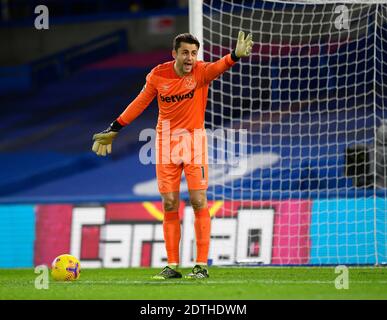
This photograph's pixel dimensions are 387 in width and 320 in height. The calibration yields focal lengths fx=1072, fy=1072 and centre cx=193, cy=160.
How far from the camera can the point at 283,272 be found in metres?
9.12

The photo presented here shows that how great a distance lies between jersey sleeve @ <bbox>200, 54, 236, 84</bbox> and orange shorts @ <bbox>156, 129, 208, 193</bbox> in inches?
16.5

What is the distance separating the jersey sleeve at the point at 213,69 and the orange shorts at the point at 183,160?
42cm

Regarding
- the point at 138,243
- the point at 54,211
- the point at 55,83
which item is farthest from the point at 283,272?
the point at 55,83

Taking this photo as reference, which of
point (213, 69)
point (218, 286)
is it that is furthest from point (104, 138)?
point (218, 286)

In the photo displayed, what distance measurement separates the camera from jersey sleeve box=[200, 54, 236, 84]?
802 cm

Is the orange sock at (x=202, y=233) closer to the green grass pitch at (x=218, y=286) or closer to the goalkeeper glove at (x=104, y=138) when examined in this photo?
the green grass pitch at (x=218, y=286)

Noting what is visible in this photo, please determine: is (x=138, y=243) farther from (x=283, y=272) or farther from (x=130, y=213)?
(x=283, y=272)

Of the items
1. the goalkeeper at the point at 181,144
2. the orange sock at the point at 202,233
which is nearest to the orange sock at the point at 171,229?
the goalkeeper at the point at 181,144

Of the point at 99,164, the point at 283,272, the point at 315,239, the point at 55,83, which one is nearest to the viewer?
the point at 283,272

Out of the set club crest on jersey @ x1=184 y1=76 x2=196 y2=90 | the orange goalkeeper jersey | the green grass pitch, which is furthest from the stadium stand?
club crest on jersey @ x1=184 y1=76 x2=196 y2=90

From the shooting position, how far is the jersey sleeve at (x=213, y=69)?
802 cm

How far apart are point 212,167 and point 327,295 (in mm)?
5863

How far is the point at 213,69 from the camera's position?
8125 millimetres

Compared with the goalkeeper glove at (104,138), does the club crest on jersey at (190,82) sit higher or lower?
higher
